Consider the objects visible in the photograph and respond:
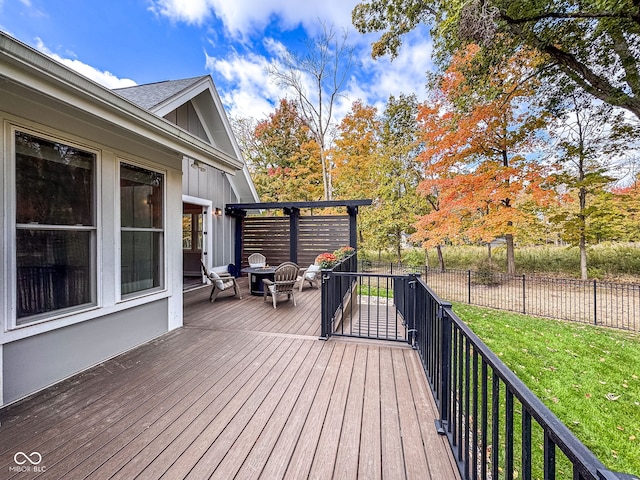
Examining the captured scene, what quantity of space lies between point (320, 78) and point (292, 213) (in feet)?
27.2

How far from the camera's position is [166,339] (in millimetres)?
3904

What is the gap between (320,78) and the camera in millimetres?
13656

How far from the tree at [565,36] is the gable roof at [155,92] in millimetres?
5445

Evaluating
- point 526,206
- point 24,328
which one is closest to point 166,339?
point 24,328

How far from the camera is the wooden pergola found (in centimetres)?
860

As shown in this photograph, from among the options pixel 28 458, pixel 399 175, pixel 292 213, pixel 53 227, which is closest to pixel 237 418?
pixel 28 458

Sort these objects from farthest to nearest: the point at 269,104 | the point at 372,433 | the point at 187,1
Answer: the point at 269,104 → the point at 187,1 → the point at 372,433

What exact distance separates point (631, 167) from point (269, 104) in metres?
16.1

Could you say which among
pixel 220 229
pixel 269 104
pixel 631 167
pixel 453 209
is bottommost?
pixel 220 229

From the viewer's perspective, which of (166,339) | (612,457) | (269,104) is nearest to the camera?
(612,457)

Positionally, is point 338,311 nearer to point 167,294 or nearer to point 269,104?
point 167,294

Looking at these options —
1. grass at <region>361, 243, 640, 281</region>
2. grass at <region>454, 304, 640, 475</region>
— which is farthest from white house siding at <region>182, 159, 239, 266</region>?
grass at <region>361, 243, 640, 281</region>

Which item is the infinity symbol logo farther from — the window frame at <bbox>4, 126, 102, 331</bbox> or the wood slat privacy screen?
the wood slat privacy screen

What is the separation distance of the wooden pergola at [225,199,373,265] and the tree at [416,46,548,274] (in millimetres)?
3355
